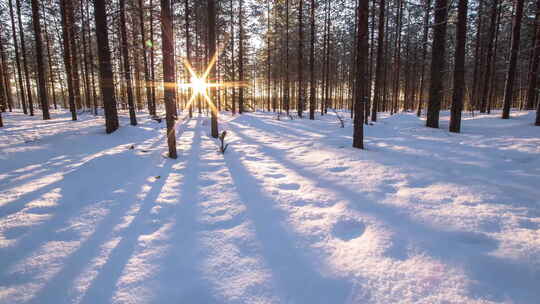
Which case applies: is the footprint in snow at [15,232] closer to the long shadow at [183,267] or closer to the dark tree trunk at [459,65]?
the long shadow at [183,267]

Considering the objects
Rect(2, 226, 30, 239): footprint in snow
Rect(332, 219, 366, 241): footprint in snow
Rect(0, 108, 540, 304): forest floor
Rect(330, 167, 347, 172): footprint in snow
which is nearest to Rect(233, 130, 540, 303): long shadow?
Rect(0, 108, 540, 304): forest floor

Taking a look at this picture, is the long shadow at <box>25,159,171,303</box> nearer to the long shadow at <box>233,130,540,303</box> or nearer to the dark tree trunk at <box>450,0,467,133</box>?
the long shadow at <box>233,130,540,303</box>

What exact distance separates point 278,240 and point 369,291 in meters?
1.06

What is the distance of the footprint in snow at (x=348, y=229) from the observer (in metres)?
2.66

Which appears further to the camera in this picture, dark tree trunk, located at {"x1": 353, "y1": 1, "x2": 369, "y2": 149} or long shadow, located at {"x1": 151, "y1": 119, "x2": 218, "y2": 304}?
dark tree trunk, located at {"x1": 353, "y1": 1, "x2": 369, "y2": 149}

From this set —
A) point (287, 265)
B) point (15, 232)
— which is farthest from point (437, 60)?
point (15, 232)

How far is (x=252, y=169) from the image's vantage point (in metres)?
5.35

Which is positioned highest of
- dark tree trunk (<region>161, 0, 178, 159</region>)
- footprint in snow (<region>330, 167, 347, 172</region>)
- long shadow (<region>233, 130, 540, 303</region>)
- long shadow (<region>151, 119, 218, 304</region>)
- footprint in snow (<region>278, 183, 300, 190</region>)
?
dark tree trunk (<region>161, 0, 178, 159</region>)

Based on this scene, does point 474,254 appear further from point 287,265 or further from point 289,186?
point 289,186

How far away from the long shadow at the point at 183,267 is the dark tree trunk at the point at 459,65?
979 centimetres

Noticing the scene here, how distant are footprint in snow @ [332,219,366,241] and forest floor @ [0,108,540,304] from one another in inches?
0.8

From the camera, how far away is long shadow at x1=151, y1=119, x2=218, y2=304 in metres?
1.91

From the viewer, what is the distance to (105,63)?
855 cm

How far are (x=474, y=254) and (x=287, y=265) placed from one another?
70.5 inches
